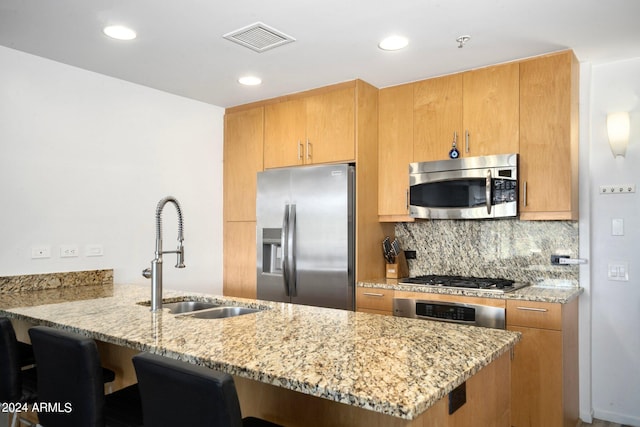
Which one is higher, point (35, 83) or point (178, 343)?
point (35, 83)

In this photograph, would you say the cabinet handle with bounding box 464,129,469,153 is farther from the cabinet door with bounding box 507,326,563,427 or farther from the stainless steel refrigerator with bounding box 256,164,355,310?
the cabinet door with bounding box 507,326,563,427

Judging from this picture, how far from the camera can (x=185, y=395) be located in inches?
46.2

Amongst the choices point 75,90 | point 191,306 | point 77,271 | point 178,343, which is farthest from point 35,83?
point 178,343

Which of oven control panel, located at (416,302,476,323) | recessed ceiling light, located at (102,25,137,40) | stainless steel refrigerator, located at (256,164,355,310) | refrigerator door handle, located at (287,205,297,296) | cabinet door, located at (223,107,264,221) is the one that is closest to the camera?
recessed ceiling light, located at (102,25,137,40)

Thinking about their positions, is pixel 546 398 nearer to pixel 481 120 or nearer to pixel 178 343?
pixel 481 120

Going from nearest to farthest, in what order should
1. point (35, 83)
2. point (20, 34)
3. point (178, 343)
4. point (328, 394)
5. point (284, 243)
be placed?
point (328, 394), point (178, 343), point (20, 34), point (35, 83), point (284, 243)

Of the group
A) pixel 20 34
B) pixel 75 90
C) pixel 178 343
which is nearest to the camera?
pixel 178 343

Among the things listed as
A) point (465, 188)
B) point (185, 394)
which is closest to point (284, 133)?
point (465, 188)

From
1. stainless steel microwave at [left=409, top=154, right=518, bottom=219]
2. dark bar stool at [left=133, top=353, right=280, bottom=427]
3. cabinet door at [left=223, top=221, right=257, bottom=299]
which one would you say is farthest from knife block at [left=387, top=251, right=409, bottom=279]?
dark bar stool at [left=133, top=353, right=280, bottom=427]

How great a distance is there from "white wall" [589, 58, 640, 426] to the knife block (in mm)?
1329

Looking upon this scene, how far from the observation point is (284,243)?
3.78 metres

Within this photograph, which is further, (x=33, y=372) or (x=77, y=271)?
(x=77, y=271)

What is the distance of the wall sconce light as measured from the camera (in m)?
3.11

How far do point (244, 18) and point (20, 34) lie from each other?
1.40 m
